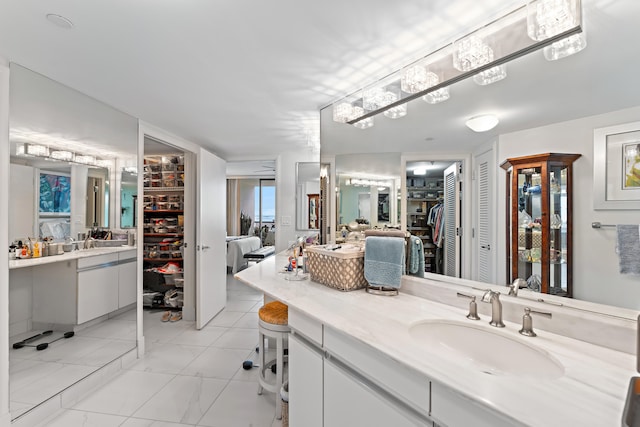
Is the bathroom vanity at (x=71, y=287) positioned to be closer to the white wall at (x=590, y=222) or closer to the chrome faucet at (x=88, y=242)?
the chrome faucet at (x=88, y=242)

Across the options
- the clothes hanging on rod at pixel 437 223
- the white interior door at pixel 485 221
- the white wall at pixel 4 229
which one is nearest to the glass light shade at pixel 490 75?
the white interior door at pixel 485 221

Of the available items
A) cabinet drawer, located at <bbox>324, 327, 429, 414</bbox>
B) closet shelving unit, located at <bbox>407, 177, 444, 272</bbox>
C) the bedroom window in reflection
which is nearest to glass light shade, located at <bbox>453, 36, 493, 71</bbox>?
closet shelving unit, located at <bbox>407, 177, 444, 272</bbox>

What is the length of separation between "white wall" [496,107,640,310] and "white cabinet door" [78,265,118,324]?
3081 mm

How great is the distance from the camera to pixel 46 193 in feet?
6.12

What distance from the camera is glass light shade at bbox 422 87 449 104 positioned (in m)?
1.48

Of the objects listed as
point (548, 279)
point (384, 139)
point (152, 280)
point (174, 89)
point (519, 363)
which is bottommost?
point (152, 280)

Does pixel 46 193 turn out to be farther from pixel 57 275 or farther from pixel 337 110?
pixel 337 110

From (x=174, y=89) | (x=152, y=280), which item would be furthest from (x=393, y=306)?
(x=152, y=280)

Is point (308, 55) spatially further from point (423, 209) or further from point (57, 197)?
point (57, 197)

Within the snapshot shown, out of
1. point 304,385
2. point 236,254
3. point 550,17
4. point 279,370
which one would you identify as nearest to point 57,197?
point 279,370

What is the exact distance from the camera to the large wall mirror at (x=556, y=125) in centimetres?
92

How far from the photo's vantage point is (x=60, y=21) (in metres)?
1.27

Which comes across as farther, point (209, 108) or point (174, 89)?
point (209, 108)

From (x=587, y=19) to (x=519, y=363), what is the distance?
1248 millimetres
